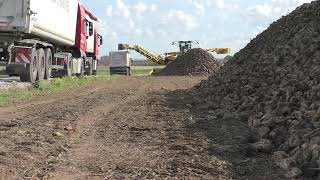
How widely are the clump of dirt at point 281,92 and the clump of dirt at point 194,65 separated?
22695mm

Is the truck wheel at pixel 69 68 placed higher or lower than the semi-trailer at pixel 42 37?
lower

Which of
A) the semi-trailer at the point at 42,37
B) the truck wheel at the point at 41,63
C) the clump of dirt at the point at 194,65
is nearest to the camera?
the semi-trailer at the point at 42,37

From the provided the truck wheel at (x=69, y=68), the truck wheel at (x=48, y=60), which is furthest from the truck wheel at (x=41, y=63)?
the truck wheel at (x=69, y=68)

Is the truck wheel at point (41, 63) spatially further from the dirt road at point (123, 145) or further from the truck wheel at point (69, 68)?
the dirt road at point (123, 145)

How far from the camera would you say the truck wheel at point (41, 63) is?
65.8 ft

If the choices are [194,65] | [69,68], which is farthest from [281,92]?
[194,65]

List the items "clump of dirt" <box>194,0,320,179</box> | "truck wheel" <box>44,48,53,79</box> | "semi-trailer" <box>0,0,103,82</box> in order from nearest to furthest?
1. "clump of dirt" <box>194,0,320,179</box>
2. "semi-trailer" <box>0,0,103,82</box>
3. "truck wheel" <box>44,48,53,79</box>

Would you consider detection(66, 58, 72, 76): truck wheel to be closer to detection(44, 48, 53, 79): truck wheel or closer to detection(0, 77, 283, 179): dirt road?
detection(44, 48, 53, 79): truck wheel

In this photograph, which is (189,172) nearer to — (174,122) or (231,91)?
(174,122)

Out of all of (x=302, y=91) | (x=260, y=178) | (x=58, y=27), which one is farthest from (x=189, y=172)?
(x=58, y=27)

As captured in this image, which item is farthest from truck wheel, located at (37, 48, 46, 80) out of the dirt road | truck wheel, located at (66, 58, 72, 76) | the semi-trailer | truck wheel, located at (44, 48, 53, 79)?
the dirt road

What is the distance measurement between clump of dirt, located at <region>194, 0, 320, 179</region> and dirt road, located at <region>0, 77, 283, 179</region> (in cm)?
33

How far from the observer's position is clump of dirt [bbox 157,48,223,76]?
41062mm

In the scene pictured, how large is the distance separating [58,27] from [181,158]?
15.5 m
